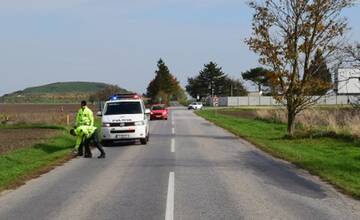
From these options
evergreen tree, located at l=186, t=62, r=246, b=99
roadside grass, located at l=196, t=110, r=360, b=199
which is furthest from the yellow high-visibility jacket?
evergreen tree, located at l=186, t=62, r=246, b=99

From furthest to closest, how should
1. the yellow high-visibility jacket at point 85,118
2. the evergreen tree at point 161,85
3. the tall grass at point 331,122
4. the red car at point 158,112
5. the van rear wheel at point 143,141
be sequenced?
1. the evergreen tree at point 161,85
2. the red car at point 158,112
3. the tall grass at point 331,122
4. the van rear wheel at point 143,141
5. the yellow high-visibility jacket at point 85,118

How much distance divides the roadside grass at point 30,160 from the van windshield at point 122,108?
7.27ft

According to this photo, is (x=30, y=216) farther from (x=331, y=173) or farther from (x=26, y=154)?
(x=26, y=154)

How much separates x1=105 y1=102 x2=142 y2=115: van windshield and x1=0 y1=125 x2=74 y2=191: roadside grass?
222cm

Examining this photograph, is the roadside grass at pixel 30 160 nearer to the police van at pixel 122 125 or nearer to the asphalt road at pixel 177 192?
the asphalt road at pixel 177 192

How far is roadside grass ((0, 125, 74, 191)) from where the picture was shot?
13648mm

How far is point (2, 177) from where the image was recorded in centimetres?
1357

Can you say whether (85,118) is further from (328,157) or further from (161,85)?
(161,85)

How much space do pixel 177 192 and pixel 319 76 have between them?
17903 mm

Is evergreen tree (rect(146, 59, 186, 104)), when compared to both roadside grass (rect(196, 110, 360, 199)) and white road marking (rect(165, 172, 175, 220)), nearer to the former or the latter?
roadside grass (rect(196, 110, 360, 199))

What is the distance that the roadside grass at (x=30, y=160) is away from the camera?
13.6 metres

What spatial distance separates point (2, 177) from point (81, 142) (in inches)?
238

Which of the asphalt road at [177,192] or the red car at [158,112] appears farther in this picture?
the red car at [158,112]

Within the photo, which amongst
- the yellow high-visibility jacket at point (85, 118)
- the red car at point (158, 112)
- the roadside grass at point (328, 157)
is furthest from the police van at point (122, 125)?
the red car at point (158, 112)
